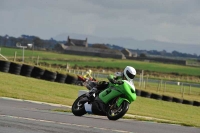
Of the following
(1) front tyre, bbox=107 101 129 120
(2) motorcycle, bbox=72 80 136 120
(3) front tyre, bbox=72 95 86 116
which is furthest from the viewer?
(3) front tyre, bbox=72 95 86 116

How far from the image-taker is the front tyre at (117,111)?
1327cm

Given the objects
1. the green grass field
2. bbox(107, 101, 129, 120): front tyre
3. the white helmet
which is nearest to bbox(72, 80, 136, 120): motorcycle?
bbox(107, 101, 129, 120): front tyre

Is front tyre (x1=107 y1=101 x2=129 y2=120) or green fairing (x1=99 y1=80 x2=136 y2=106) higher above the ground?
green fairing (x1=99 y1=80 x2=136 y2=106)

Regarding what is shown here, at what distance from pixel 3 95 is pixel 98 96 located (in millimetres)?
7589

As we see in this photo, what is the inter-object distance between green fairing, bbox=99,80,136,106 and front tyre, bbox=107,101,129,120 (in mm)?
115

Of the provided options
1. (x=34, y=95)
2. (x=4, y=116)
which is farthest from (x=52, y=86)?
(x=4, y=116)

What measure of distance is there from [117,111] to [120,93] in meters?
0.44

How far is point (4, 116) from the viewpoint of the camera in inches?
472

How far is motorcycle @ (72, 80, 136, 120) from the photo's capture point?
13383 millimetres

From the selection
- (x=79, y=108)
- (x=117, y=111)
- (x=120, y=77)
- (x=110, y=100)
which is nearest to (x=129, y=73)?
(x=120, y=77)

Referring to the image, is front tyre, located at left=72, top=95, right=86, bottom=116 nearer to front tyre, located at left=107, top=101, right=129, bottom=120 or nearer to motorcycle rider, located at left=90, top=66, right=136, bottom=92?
motorcycle rider, located at left=90, top=66, right=136, bottom=92

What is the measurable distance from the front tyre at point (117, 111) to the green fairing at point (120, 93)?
0.11 meters

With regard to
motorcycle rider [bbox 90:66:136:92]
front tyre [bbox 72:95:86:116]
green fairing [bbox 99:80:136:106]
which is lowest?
front tyre [bbox 72:95:86:116]

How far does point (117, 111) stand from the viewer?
1351 cm
